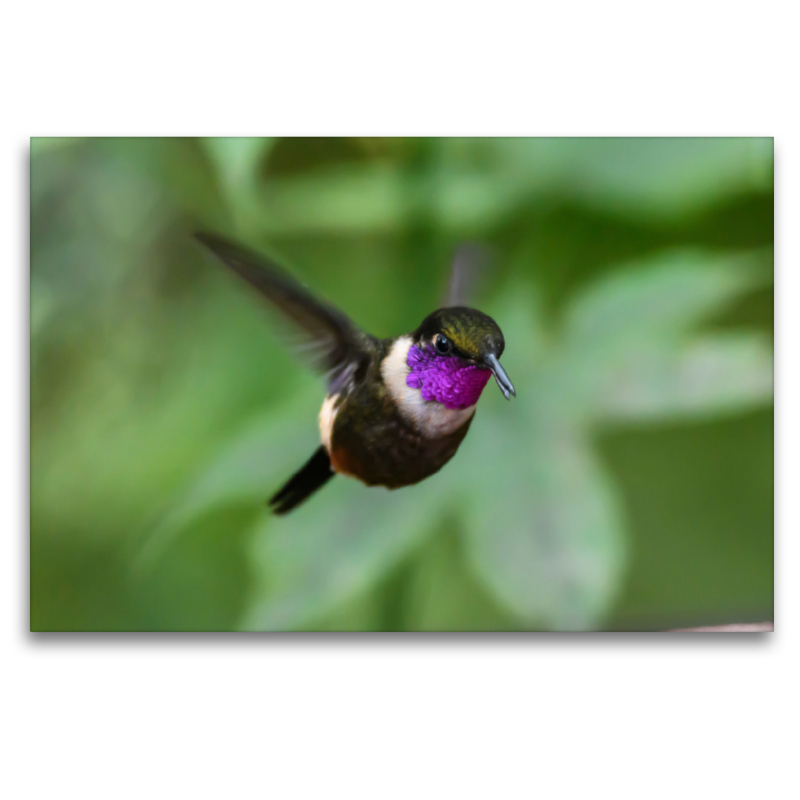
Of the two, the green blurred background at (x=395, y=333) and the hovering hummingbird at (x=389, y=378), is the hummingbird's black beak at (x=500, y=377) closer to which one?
the hovering hummingbird at (x=389, y=378)

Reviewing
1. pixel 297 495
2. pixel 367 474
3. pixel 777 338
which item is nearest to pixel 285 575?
pixel 297 495

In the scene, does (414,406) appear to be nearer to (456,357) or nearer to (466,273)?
(456,357)

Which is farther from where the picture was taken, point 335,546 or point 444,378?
point 335,546

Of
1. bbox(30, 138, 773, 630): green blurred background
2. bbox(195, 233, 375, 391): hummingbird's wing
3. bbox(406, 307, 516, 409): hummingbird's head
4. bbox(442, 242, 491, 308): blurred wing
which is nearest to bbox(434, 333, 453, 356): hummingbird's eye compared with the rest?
bbox(406, 307, 516, 409): hummingbird's head

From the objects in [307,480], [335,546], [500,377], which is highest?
[500,377]

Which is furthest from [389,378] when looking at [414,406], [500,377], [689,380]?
[689,380]
